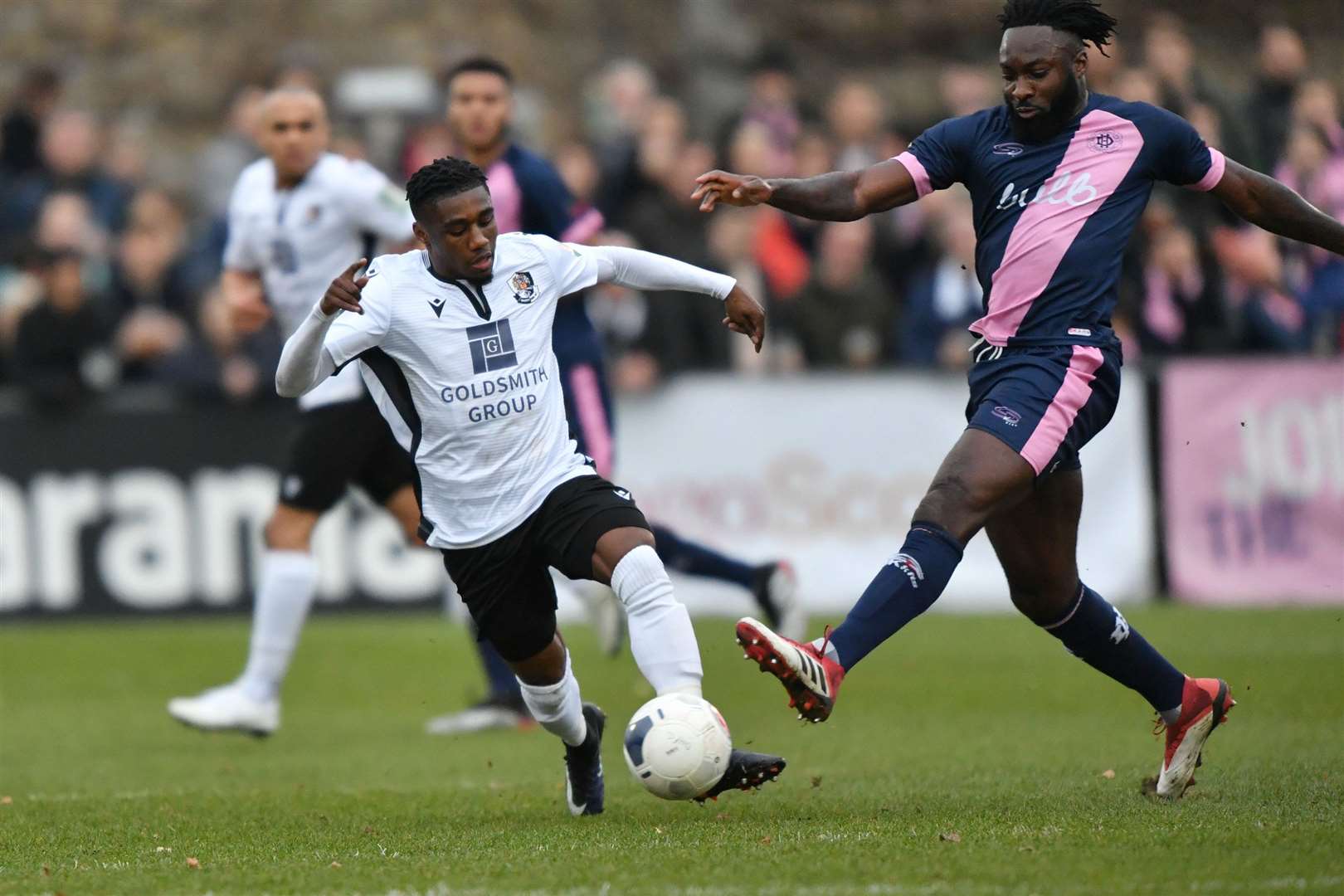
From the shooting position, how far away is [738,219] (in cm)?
1449

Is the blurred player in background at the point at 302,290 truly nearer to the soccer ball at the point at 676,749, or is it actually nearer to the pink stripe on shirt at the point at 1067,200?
the pink stripe on shirt at the point at 1067,200

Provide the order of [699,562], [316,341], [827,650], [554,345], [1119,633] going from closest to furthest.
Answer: [827,650] → [316,341] → [1119,633] → [554,345] → [699,562]

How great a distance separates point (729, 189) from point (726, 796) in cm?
218

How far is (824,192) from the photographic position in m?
6.71

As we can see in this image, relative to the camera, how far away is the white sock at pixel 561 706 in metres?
6.71

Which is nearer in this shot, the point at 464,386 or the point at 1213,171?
the point at 464,386

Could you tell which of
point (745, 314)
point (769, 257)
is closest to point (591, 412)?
point (745, 314)

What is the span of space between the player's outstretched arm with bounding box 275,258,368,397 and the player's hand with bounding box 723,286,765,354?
4.07ft

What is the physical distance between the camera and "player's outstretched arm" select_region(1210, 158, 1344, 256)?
671 cm

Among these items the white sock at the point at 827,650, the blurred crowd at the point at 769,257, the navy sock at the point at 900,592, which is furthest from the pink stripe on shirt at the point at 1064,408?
the blurred crowd at the point at 769,257

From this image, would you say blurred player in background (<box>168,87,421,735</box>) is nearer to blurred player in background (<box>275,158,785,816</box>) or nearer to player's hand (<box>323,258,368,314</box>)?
blurred player in background (<box>275,158,785,816</box>)

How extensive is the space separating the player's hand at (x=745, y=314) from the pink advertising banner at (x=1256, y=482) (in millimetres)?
7789

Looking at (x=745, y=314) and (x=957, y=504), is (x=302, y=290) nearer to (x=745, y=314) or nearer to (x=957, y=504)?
(x=745, y=314)

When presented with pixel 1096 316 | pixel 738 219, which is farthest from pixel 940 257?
pixel 1096 316
